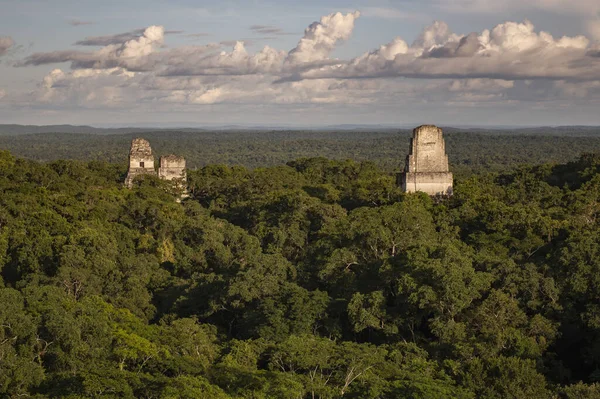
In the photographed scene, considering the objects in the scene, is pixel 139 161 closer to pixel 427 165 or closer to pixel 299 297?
pixel 427 165

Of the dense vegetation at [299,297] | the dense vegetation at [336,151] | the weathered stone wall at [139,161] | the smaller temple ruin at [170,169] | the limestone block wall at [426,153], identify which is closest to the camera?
the dense vegetation at [299,297]

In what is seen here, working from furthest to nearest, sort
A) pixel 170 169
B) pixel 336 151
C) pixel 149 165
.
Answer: pixel 336 151 → pixel 170 169 → pixel 149 165

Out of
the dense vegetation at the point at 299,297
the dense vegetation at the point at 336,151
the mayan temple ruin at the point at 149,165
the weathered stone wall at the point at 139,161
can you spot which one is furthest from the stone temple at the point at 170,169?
the dense vegetation at the point at 336,151

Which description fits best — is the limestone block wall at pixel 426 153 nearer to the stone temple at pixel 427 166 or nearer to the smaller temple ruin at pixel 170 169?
the stone temple at pixel 427 166

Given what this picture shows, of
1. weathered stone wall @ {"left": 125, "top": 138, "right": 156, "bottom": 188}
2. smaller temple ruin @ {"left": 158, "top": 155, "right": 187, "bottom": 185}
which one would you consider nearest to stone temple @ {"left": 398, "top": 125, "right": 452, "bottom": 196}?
smaller temple ruin @ {"left": 158, "top": 155, "right": 187, "bottom": 185}

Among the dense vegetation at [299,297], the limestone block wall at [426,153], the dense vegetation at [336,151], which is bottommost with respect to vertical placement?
the dense vegetation at [336,151]

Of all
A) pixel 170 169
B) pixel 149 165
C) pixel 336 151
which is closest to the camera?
pixel 149 165

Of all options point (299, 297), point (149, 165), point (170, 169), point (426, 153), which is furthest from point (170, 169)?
point (299, 297)
